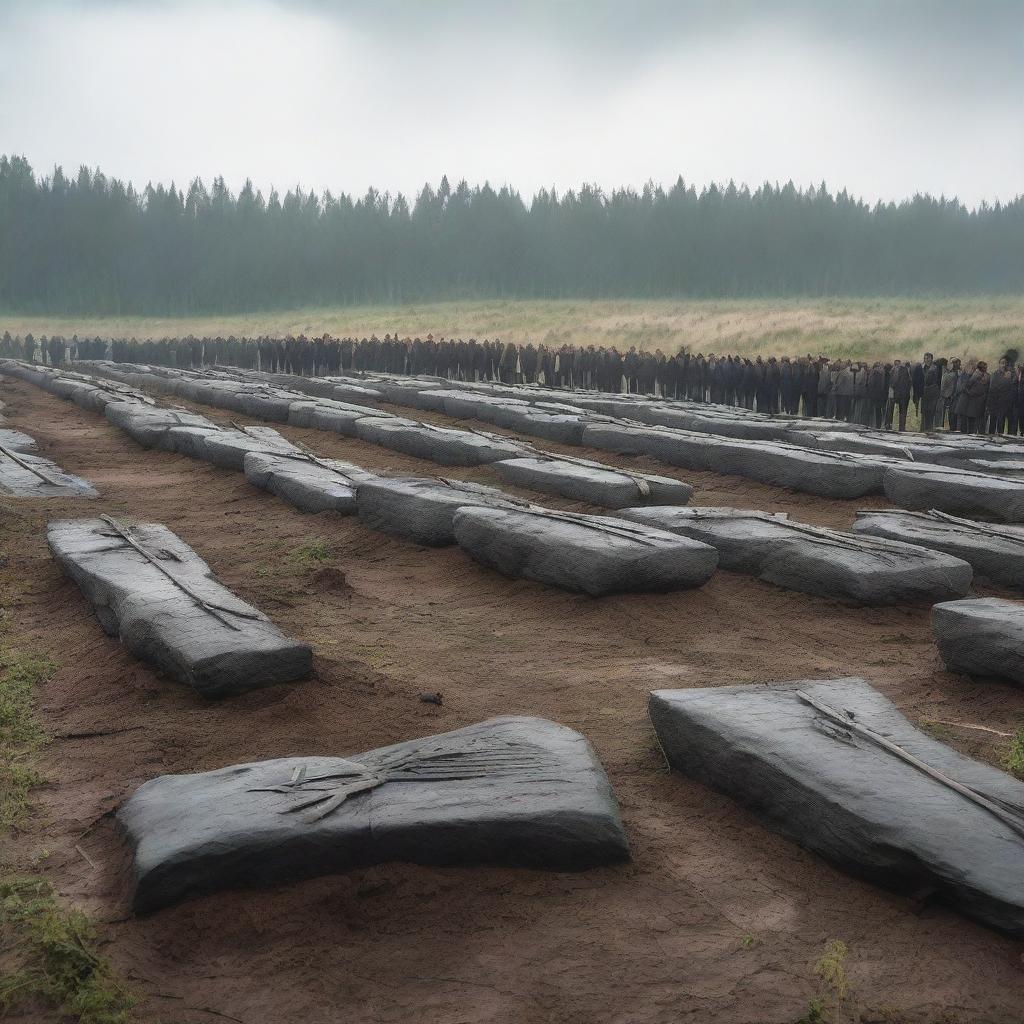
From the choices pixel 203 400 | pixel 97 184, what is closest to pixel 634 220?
pixel 97 184

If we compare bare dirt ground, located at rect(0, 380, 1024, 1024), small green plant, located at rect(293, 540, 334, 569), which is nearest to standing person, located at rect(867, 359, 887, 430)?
bare dirt ground, located at rect(0, 380, 1024, 1024)

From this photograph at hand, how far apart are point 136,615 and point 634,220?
8413 cm

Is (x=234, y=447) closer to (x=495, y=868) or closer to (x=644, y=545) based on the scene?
(x=644, y=545)

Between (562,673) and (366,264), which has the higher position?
(366,264)

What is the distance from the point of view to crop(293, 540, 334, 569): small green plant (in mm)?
8210

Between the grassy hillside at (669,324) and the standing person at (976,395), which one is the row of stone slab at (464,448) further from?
the grassy hillside at (669,324)

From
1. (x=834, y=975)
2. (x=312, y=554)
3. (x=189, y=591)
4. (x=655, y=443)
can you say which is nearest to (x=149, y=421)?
(x=655, y=443)

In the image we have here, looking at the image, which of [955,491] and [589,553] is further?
[955,491]

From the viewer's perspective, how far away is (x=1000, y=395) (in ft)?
58.1

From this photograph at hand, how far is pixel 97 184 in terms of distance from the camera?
88500 millimetres

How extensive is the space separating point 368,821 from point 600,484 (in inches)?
271

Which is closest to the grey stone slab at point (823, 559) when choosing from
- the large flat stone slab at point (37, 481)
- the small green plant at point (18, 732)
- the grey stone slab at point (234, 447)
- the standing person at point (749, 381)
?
the small green plant at point (18, 732)

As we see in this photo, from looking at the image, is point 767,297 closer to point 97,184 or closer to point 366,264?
point 366,264

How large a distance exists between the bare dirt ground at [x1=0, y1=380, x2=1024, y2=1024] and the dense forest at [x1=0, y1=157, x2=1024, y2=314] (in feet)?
236
